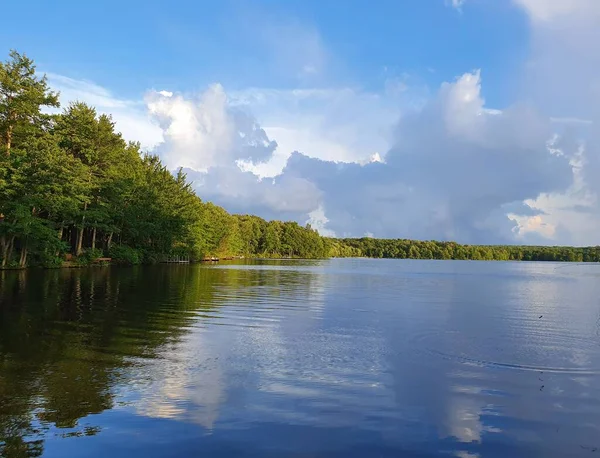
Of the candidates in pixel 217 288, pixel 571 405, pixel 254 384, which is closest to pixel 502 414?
pixel 571 405

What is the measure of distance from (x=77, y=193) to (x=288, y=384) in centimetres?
4836

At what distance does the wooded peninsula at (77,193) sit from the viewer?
44.0 meters

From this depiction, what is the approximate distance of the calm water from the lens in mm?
8266

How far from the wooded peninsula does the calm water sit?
24633 mm

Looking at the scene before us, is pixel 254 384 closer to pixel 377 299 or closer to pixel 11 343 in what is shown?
pixel 11 343

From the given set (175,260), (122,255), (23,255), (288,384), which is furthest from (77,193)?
(288,384)

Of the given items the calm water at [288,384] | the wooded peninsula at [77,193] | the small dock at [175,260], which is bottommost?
the calm water at [288,384]

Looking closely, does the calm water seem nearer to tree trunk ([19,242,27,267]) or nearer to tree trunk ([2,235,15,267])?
tree trunk ([2,235,15,267])

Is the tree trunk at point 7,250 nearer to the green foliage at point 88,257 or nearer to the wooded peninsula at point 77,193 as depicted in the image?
the wooded peninsula at point 77,193

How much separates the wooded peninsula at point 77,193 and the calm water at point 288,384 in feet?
80.8

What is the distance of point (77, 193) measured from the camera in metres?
52.7

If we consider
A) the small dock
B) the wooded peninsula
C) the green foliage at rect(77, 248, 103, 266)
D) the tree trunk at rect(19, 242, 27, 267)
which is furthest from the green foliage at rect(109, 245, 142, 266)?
the tree trunk at rect(19, 242, 27, 267)

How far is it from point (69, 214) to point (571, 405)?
5415 cm

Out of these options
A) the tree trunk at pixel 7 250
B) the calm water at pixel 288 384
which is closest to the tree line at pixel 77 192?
the tree trunk at pixel 7 250
